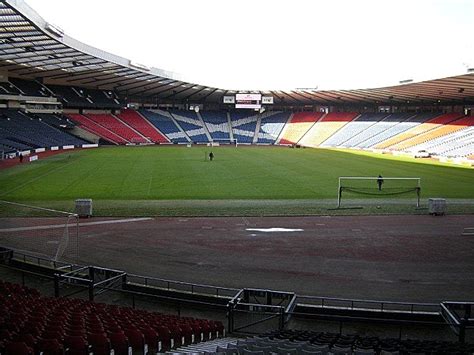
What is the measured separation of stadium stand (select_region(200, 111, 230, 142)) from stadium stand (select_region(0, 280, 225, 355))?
288 ft

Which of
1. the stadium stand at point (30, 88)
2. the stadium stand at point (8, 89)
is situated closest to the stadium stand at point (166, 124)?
the stadium stand at point (30, 88)

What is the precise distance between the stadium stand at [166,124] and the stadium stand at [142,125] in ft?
4.51

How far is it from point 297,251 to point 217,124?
87.9 m

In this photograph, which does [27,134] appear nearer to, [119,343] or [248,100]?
[248,100]

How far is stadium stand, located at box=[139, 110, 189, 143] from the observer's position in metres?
97.5

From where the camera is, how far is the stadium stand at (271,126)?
330ft

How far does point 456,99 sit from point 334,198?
57.8 meters

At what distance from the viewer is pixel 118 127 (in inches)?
3698

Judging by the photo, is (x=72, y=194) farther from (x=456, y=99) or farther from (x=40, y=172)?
(x=456, y=99)

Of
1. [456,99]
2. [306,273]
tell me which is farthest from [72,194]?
[456,99]

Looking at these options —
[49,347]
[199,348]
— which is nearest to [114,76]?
[199,348]

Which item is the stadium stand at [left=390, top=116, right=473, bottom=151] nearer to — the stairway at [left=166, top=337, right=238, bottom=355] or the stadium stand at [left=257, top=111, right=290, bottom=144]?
the stadium stand at [left=257, top=111, right=290, bottom=144]

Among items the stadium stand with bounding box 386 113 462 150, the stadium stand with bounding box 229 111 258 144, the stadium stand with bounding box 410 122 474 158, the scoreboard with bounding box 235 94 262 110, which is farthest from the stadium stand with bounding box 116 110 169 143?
the stadium stand with bounding box 410 122 474 158

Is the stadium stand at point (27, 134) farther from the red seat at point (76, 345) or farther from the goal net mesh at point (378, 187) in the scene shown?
the red seat at point (76, 345)
